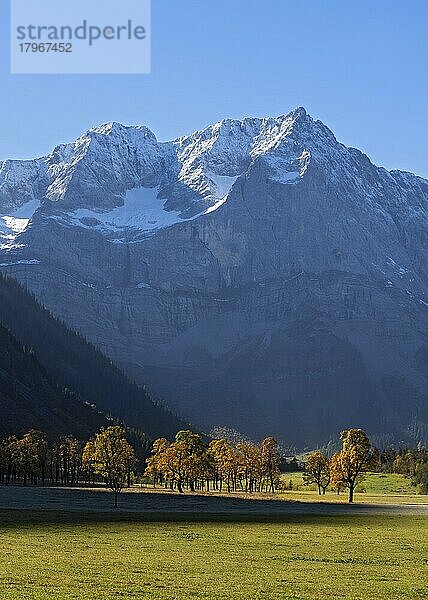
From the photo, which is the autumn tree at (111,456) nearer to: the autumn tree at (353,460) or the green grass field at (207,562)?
the autumn tree at (353,460)

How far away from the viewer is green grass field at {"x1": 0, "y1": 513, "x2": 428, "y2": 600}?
4291 cm

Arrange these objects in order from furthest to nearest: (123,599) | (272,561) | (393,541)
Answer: (393,541) → (272,561) → (123,599)

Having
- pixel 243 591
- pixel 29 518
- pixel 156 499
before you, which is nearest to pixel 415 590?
pixel 243 591

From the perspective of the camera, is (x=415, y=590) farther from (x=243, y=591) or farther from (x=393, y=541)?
(x=393, y=541)

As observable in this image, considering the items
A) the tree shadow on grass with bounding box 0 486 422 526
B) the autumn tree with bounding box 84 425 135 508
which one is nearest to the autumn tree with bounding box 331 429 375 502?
the tree shadow on grass with bounding box 0 486 422 526

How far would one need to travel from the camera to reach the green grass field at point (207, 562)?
42.9 metres

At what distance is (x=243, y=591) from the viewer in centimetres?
4300

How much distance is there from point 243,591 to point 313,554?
67.1 feet

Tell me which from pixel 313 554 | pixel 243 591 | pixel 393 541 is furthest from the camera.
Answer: pixel 393 541

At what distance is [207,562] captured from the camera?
5516cm

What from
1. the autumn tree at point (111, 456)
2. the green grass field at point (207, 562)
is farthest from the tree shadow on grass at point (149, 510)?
the green grass field at point (207, 562)

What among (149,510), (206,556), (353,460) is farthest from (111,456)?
(206,556)

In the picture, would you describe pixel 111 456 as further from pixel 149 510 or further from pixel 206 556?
pixel 206 556


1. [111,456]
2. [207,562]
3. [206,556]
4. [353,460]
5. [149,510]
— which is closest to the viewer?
[207,562]
